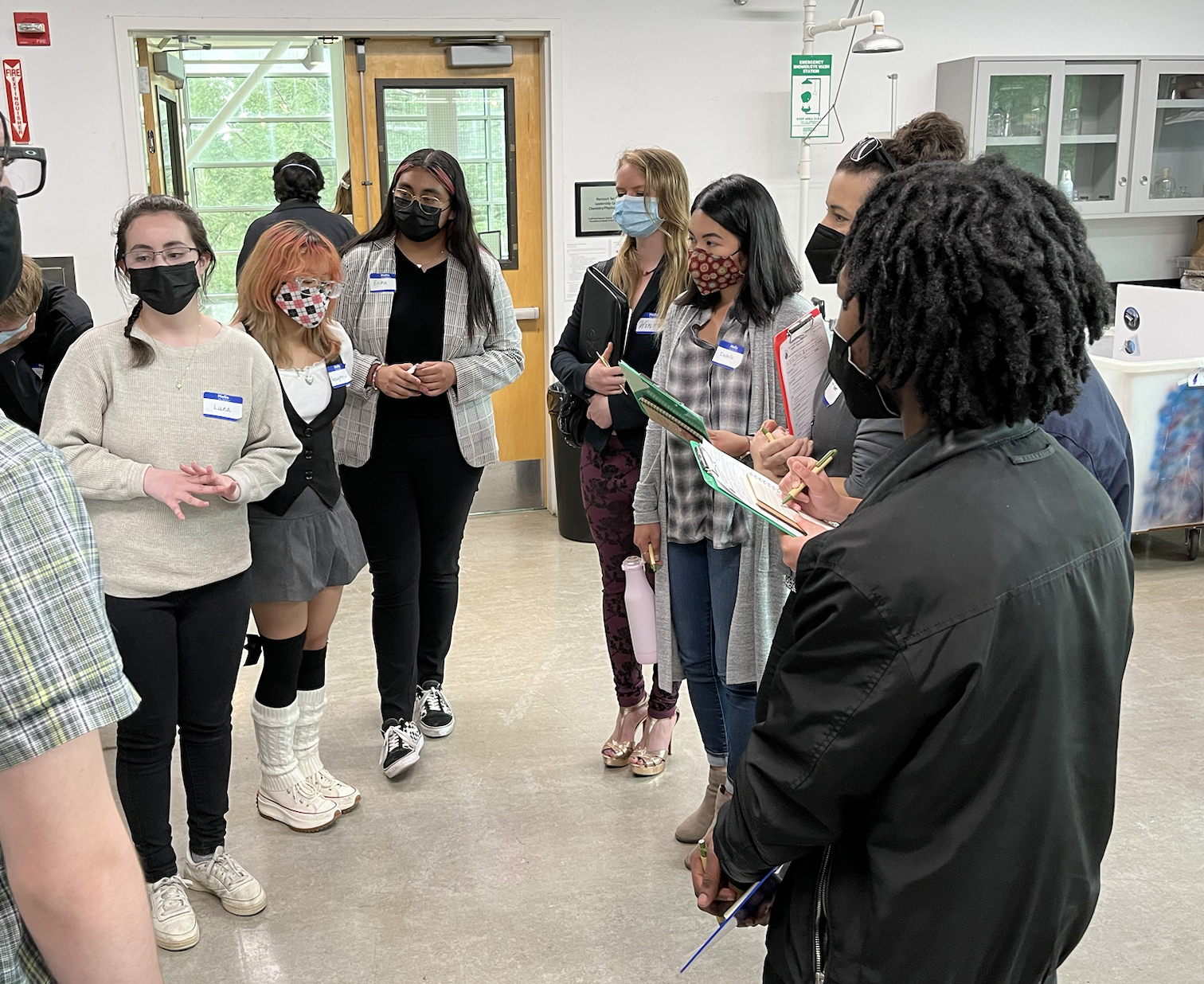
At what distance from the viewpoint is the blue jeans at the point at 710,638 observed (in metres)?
2.46

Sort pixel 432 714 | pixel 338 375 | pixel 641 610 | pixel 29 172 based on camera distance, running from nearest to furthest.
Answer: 1. pixel 29 172
2. pixel 338 375
3. pixel 641 610
4. pixel 432 714

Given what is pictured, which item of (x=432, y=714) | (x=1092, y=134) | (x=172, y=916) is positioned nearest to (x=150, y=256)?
(x=172, y=916)

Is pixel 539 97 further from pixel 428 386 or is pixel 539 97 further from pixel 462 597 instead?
pixel 428 386

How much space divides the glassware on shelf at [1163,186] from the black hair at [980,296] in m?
5.81

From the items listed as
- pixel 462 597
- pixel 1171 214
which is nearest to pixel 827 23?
pixel 1171 214

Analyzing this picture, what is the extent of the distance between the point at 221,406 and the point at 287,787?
1095mm

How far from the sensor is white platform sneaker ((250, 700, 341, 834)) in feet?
9.05

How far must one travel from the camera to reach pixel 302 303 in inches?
102

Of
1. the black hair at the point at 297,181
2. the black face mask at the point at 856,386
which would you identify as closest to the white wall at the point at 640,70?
the black hair at the point at 297,181

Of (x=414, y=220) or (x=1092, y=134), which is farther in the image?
(x=1092, y=134)

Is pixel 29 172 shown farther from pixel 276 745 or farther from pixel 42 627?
pixel 276 745

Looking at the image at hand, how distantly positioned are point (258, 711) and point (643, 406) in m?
1.32

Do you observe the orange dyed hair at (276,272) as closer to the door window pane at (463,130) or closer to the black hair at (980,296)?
the black hair at (980,296)

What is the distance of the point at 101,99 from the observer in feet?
15.7
